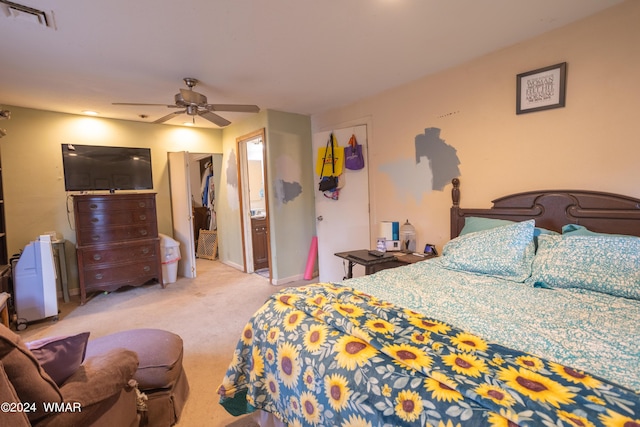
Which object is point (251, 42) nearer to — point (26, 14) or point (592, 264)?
point (26, 14)

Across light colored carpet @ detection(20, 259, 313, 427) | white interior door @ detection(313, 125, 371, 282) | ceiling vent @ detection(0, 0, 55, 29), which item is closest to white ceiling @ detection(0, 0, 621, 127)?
ceiling vent @ detection(0, 0, 55, 29)

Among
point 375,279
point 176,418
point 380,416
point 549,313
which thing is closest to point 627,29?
point 549,313

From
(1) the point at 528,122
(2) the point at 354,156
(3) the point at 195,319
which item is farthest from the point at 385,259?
(3) the point at 195,319

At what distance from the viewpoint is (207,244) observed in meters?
5.91

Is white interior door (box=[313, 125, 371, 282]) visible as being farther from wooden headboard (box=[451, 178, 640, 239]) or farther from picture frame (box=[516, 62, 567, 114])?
picture frame (box=[516, 62, 567, 114])

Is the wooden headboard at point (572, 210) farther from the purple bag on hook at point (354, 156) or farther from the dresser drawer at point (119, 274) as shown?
the dresser drawer at point (119, 274)

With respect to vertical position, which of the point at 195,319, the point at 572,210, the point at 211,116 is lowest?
the point at 195,319

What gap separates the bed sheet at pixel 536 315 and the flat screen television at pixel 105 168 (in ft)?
12.5

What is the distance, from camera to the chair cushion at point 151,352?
1.60m

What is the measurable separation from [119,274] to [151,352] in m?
2.54

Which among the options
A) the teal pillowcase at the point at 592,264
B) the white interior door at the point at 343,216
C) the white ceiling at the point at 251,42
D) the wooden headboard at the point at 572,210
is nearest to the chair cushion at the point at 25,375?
the white ceiling at the point at 251,42

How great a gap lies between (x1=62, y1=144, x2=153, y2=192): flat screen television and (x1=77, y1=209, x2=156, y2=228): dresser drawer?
48 centimetres

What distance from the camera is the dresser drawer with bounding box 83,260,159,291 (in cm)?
353

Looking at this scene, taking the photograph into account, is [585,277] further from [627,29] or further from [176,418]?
[176,418]
